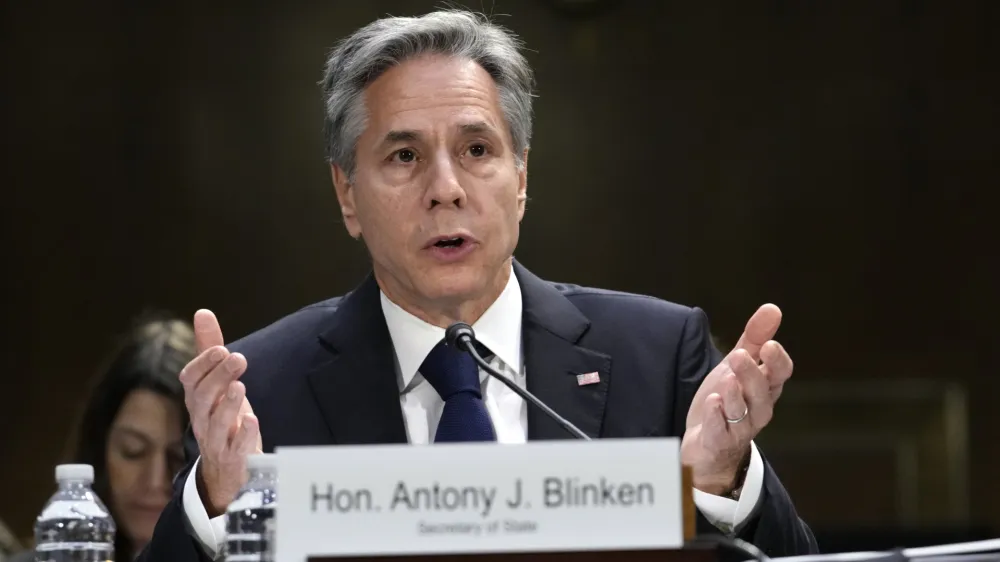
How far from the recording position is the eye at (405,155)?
2.87 meters

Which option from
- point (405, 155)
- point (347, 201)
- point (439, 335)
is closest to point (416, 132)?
point (405, 155)

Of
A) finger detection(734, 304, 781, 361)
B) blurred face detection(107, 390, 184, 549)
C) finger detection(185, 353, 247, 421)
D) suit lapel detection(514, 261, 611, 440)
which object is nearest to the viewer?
finger detection(185, 353, 247, 421)

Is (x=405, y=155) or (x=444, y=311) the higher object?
(x=405, y=155)

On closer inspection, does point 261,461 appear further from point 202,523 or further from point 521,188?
point 521,188

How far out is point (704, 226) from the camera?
6.42 metres

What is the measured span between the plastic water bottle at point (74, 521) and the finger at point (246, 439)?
22cm

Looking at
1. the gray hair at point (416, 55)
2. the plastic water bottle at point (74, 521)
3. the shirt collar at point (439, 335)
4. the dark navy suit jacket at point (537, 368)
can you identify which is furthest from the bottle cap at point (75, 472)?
the gray hair at point (416, 55)

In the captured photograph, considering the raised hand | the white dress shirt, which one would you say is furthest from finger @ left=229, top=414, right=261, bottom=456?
the raised hand

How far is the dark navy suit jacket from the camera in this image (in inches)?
108

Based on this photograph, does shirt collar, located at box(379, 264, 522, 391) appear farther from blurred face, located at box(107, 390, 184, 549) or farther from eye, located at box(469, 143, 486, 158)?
blurred face, located at box(107, 390, 184, 549)

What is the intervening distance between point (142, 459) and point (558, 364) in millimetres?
1450

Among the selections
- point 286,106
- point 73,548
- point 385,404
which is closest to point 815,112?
point 286,106

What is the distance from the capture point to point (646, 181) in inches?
252

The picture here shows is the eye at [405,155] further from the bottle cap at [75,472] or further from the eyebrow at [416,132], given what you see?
the bottle cap at [75,472]
